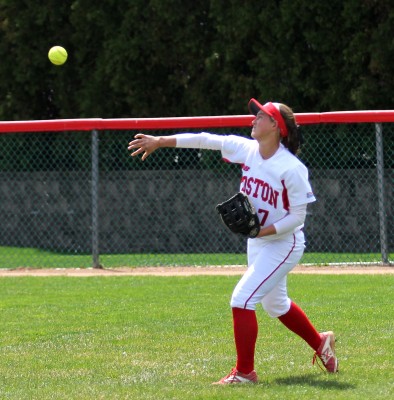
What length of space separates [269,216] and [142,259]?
8536mm

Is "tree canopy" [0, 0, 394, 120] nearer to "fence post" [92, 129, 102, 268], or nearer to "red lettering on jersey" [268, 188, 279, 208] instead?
"fence post" [92, 129, 102, 268]

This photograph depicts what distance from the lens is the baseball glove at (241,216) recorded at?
5.81 metres

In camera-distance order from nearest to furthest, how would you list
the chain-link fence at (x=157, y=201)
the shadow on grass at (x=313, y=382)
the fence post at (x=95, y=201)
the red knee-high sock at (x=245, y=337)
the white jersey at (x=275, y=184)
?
the shadow on grass at (x=313, y=382) → the red knee-high sock at (x=245, y=337) → the white jersey at (x=275, y=184) → the fence post at (x=95, y=201) → the chain-link fence at (x=157, y=201)

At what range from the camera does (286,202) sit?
5.99 m

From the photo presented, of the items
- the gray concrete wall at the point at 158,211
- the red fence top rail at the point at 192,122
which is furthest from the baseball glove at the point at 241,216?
the gray concrete wall at the point at 158,211

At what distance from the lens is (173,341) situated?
7.41 metres

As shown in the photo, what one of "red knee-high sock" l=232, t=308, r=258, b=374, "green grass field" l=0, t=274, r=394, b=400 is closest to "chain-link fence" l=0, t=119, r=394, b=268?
"green grass field" l=0, t=274, r=394, b=400

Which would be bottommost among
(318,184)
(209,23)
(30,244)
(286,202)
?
(30,244)

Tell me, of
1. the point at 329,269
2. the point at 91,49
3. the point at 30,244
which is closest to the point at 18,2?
the point at 91,49

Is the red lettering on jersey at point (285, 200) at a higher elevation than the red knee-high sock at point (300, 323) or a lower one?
higher

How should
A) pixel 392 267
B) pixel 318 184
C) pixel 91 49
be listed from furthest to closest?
1. pixel 91 49
2. pixel 318 184
3. pixel 392 267

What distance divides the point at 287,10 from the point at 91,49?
4235 mm

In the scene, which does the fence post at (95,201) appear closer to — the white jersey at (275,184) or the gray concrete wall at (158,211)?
the gray concrete wall at (158,211)

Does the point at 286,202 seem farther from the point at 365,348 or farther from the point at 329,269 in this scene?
the point at 329,269
